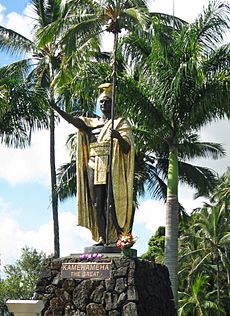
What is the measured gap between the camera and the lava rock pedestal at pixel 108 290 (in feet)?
31.0

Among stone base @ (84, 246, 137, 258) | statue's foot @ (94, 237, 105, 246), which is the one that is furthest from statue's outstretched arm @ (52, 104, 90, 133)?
stone base @ (84, 246, 137, 258)

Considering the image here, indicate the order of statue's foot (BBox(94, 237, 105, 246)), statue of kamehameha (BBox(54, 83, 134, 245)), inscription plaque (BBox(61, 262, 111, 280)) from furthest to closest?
statue of kamehameha (BBox(54, 83, 134, 245))
statue's foot (BBox(94, 237, 105, 246))
inscription plaque (BBox(61, 262, 111, 280))

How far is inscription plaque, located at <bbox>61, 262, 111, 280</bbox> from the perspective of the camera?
9.66 metres

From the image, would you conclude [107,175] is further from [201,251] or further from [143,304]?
[201,251]

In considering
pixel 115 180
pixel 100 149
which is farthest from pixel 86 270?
pixel 100 149

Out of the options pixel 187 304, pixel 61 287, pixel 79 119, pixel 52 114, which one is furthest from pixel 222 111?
pixel 187 304

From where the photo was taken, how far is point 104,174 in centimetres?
1041

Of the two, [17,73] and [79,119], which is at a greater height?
[17,73]

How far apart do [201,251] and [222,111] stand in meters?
17.1

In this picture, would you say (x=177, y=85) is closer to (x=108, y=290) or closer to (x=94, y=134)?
(x=94, y=134)

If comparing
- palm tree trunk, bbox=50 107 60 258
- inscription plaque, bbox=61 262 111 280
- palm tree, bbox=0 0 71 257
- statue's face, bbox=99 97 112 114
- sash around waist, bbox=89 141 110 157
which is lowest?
inscription plaque, bbox=61 262 111 280

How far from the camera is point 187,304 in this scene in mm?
28422

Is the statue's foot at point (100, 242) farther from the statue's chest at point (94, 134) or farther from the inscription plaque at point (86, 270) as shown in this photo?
the statue's chest at point (94, 134)

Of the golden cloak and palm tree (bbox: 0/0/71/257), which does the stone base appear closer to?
the golden cloak
